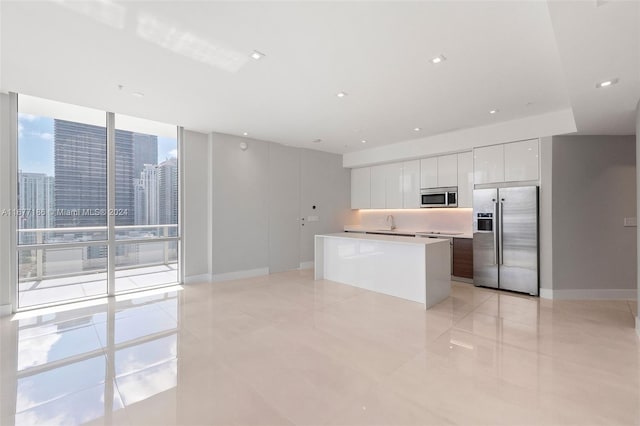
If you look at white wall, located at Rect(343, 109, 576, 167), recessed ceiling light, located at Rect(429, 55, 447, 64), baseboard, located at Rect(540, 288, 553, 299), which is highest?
recessed ceiling light, located at Rect(429, 55, 447, 64)

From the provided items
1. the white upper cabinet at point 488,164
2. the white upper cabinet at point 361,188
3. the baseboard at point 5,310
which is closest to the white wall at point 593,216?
the white upper cabinet at point 488,164

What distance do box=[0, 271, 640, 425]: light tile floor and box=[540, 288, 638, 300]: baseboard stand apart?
212 mm

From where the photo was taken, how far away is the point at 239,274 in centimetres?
582

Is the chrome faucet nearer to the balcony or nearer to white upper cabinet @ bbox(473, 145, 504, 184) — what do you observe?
white upper cabinet @ bbox(473, 145, 504, 184)

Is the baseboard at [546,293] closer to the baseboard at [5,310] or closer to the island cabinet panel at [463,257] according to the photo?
the island cabinet panel at [463,257]

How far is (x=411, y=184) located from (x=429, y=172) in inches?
18.2

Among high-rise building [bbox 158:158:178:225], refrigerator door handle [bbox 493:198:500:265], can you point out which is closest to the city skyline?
high-rise building [bbox 158:158:178:225]

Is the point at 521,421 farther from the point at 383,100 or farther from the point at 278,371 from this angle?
the point at 383,100

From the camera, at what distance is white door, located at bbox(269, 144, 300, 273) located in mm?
6312

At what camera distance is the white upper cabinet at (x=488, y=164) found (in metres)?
4.96

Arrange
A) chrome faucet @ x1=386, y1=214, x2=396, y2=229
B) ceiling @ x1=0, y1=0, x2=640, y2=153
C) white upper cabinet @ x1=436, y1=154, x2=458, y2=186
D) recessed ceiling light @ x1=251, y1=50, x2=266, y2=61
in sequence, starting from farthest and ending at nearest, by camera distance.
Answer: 1. chrome faucet @ x1=386, y1=214, x2=396, y2=229
2. white upper cabinet @ x1=436, y1=154, x2=458, y2=186
3. recessed ceiling light @ x1=251, y1=50, x2=266, y2=61
4. ceiling @ x1=0, y1=0, x2=640, y2=153

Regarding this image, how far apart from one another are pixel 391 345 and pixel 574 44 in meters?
2.86

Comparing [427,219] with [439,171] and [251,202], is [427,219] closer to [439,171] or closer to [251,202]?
[439,171]

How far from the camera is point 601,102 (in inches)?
127
